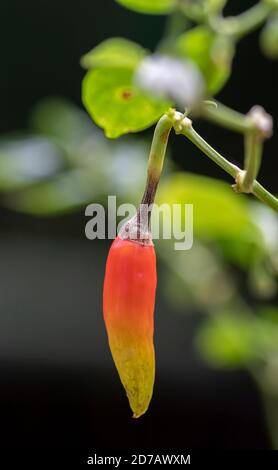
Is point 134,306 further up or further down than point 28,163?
further down

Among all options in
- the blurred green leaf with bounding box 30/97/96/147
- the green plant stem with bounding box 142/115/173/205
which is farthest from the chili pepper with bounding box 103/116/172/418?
the blurred green leaf with bounding box 30/97/96/147

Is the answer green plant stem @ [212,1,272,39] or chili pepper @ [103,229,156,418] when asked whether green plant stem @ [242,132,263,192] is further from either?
green plant stem @ [212,1,272,39]

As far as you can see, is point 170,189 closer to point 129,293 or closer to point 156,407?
point 129,293

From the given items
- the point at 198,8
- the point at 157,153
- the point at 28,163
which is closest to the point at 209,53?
the point at 198,8

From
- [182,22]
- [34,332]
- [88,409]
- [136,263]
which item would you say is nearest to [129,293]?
[136,263]

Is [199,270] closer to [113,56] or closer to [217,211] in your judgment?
[217,211]
